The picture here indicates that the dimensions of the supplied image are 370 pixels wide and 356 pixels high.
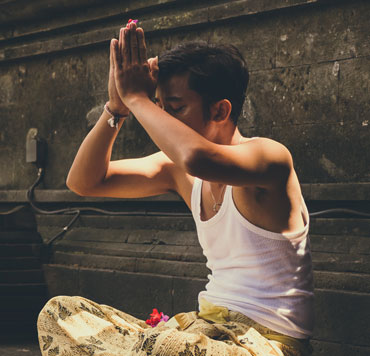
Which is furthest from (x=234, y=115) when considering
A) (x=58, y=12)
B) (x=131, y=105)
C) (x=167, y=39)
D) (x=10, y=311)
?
(x=58, y=12)

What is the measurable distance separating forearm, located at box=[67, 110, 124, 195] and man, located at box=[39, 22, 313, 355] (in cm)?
25

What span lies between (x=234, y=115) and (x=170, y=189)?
2.71ft

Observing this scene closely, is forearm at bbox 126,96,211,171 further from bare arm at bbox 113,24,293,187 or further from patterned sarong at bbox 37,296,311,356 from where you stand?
patterned sarong at bbox 37,296,311,356

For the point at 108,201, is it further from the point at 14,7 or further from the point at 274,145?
the point at 274,145

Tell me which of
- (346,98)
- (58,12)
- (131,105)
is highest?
(58,12)

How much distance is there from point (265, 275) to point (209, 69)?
39.1 inches

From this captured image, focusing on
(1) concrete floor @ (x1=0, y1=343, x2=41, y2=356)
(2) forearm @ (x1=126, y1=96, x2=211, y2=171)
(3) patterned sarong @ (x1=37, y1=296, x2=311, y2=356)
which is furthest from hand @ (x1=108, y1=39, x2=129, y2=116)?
(1) concrete floor @ (x1=0, y1=343, x2=41, y2=356)

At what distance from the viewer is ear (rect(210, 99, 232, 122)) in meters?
2.94

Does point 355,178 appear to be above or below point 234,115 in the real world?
below

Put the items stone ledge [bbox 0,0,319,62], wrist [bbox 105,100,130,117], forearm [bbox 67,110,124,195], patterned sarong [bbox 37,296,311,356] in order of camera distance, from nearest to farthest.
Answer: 1. patterned sarong [bbox 37,296,311,356]
2. wrist [bbox 105,100,130,117]
3. forearm [bbox 67,110,124,195]
4. stone ledge [bbox 0,0,319,62]

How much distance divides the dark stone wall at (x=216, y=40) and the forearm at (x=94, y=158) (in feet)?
9.31

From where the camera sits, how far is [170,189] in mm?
3727

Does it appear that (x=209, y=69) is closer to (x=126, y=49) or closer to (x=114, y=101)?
(x=126, y=49)

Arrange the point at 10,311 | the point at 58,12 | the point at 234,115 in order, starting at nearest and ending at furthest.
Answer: the point at 234,115, the point at 10,311, the point at 58,12
